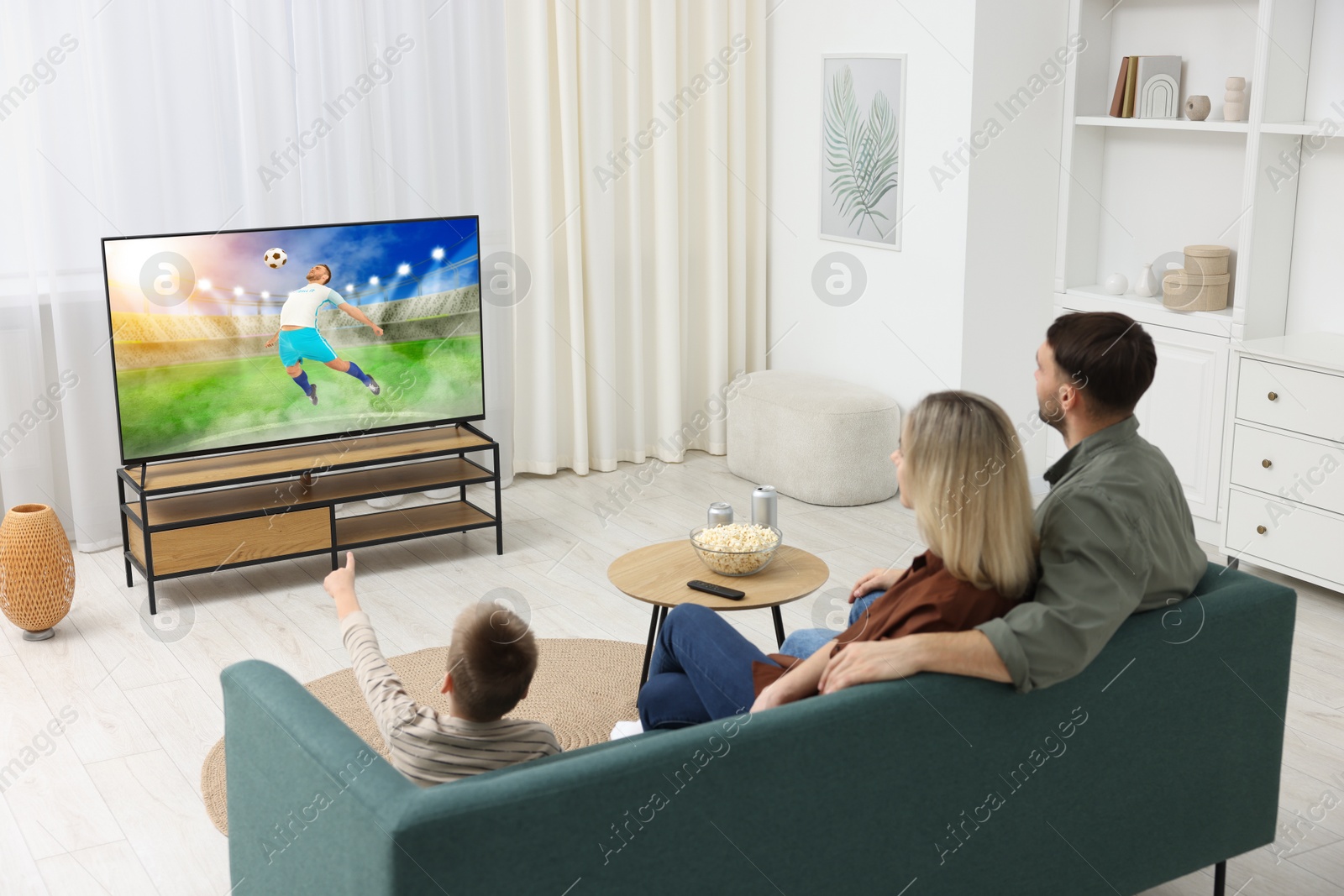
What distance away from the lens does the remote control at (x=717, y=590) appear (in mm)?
3121

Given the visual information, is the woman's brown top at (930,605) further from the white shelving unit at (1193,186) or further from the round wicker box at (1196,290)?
the round wicker box at (1196,290)

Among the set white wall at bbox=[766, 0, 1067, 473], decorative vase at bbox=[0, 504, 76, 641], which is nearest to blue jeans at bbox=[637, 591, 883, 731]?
decorative vase at bbox=[0, 504, 76, 641]

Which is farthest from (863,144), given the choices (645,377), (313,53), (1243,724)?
Answer: (1243,724)

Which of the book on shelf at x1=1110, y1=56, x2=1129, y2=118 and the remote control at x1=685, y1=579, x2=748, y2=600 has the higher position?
the book on shelf at x1=1110, y1=56, x2=1129, y2=118

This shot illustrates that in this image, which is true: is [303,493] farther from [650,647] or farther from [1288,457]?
[1288,457]

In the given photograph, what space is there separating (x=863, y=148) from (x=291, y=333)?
242cm

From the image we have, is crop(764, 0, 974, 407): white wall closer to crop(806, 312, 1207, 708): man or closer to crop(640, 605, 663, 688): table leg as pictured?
crop(640, 605, 663, 688): table leg

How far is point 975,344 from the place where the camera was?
16.7 feet

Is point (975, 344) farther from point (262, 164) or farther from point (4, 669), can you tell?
point (4, 669)

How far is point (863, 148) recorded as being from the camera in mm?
5371

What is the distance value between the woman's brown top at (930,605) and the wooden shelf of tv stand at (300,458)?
2.73 m

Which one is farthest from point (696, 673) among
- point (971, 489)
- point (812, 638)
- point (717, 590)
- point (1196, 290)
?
point (1196, 290)

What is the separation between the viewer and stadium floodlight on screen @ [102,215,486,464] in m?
4.20

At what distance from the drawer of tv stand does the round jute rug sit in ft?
2.63
